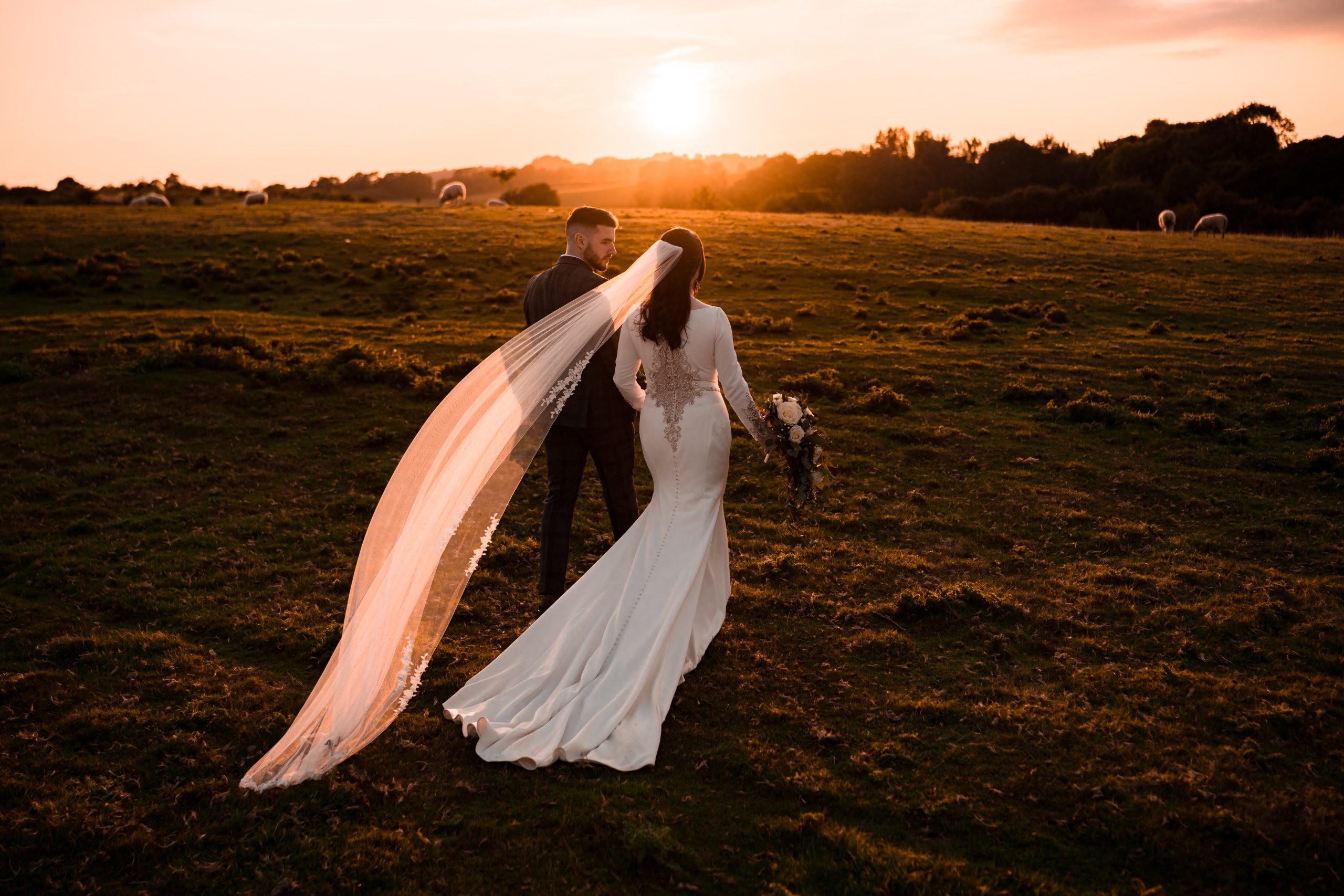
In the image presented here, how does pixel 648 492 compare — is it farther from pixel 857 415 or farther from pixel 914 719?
pixel 914 719

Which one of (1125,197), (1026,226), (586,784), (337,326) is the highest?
(1125,197)

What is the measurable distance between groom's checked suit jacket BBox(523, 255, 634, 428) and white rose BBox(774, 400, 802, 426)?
1478 mm

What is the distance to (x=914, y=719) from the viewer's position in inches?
265

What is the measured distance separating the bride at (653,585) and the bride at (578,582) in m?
0.01

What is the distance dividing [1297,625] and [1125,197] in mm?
58939

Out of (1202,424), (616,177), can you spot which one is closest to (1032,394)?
(1202,424)

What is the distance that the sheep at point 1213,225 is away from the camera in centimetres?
3916

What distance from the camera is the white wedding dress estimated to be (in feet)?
20.8

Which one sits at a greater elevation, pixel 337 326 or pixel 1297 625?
pixel 337 326

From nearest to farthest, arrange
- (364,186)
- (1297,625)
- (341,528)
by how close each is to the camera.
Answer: (1297,625) < (341,528) < (364,186)

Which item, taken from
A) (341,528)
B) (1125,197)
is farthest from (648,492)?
(1125,197)

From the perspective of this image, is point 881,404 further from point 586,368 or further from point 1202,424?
point 586,368

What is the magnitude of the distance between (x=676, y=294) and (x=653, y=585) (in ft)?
8.37

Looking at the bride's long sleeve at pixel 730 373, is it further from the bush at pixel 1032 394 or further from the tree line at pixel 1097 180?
the tree line at pixel 1097 180
